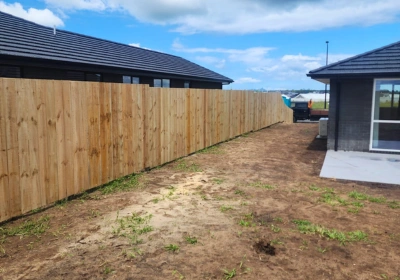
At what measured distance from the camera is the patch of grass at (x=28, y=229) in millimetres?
4270

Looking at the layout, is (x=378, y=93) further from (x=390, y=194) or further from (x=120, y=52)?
(x=120, y=52)

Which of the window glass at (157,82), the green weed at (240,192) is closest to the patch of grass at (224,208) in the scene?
the green weed at (240,192)

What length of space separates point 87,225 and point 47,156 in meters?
1.34

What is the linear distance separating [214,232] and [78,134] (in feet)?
9.74

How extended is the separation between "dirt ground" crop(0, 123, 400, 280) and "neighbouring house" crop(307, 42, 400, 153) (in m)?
3.88

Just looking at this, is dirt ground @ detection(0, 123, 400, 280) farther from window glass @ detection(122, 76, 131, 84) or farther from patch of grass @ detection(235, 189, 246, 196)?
window glass @ detection(122, 76, 131, 84)

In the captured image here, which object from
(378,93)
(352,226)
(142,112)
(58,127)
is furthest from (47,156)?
(378,93)

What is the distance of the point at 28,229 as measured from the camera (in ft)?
14.5

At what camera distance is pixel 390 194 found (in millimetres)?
6227

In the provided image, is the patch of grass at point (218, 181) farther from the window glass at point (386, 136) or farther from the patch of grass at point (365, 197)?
the window glass at point (386, 136)

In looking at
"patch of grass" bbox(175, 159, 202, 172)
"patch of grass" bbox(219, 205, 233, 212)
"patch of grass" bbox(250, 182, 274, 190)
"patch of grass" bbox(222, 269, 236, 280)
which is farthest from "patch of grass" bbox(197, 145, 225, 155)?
"patch of grass" bbox(222, 269, 236, 280)

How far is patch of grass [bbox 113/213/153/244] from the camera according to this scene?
4266mm

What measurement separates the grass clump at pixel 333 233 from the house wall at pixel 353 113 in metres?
6.67

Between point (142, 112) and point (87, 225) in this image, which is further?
point (142, 112)
